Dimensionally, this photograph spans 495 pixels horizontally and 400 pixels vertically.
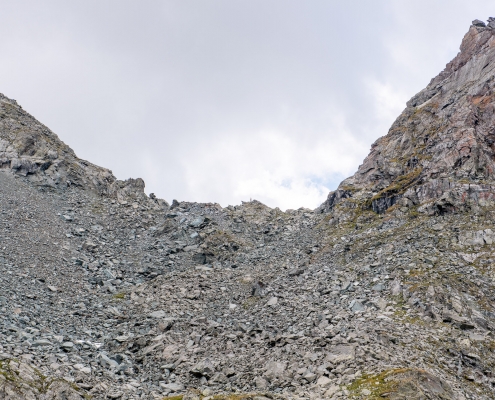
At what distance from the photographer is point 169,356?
2755 cm

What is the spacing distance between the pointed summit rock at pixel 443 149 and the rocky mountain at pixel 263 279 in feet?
0.87

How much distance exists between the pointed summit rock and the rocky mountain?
0.87 feet

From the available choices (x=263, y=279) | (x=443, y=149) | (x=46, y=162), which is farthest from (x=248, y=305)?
(x=46, y=162)

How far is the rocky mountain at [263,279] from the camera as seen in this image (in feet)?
74.2

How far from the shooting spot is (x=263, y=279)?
134 feet

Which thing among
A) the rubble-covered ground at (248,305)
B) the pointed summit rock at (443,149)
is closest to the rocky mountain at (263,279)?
the rubble-covered ground at (248,305)

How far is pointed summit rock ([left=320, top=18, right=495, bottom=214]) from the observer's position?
1874 inches

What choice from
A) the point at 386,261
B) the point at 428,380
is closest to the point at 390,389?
the point at 428,380

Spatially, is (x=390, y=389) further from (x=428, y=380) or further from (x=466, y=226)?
(x=466, y=226)

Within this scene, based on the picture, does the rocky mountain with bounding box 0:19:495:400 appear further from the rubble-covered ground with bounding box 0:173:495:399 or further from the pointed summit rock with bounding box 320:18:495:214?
the pointed summit rock with bounding box 320:18:495:214

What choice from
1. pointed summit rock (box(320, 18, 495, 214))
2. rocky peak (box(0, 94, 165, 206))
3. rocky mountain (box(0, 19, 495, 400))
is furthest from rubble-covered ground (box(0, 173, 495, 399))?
rocky peak (box(0, 94, 165, 206))

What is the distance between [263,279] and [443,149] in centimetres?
3025

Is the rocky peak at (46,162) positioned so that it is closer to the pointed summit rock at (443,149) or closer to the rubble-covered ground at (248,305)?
the rubble-covered ground at (248,305)

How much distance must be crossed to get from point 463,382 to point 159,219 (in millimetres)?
45275
